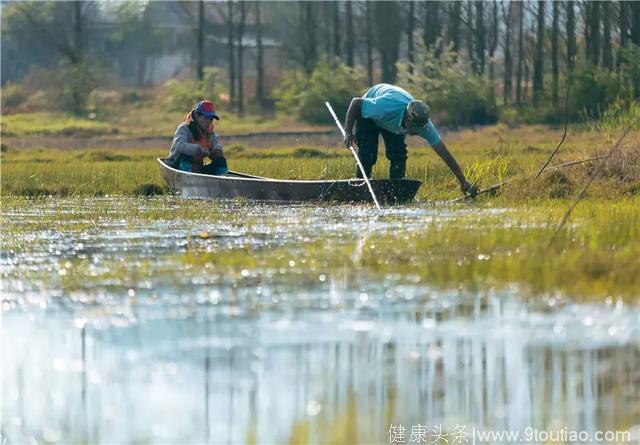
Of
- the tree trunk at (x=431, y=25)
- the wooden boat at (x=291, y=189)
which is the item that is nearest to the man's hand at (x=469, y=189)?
the wooden boat at (x=291, y=189)

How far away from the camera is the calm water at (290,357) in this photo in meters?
5.33

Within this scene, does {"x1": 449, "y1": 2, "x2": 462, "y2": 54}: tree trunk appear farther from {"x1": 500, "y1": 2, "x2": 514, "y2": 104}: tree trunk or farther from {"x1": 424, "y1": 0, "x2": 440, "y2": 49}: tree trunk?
{"x1": 500, "y1": 2, "x2": 514, "y2": 104}: tree trunk

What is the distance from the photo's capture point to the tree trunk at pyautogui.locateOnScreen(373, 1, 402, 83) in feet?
194

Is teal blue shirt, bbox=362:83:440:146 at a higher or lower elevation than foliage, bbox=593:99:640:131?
higher

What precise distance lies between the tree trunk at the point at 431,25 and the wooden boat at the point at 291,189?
3946cm

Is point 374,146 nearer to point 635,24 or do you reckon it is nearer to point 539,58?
point 635,24

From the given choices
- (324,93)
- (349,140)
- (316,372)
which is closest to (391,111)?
(349,140)

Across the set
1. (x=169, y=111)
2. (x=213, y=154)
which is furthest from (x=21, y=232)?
(x=169, y=111)

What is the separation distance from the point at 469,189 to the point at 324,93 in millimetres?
39201

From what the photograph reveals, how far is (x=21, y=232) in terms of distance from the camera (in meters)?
12.1

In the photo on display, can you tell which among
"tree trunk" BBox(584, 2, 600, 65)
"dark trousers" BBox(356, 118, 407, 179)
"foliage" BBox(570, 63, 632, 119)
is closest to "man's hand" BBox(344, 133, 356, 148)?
"dark trousers" BBox(356, 118, 407, 179)

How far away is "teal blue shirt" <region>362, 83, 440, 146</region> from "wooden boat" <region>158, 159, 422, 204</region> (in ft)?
1.79

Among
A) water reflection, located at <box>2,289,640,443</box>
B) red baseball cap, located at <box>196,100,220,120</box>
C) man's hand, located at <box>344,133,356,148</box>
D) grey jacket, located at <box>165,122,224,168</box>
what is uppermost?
red baseball cap, located at <box>196,100,220,120</box>

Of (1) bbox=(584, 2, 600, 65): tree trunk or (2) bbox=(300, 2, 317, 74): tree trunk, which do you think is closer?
(1) bbox=(584, 2, 600, 65): tree trunk
